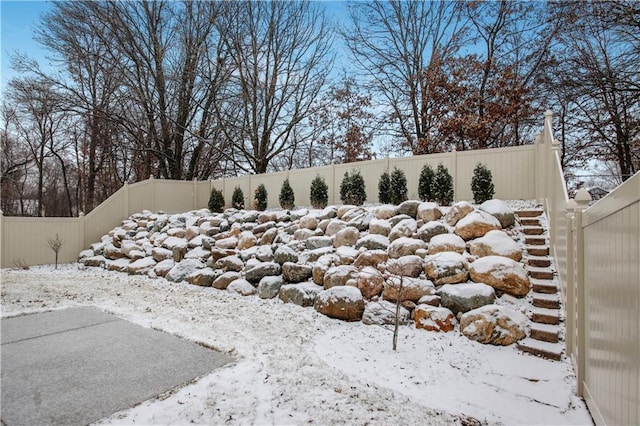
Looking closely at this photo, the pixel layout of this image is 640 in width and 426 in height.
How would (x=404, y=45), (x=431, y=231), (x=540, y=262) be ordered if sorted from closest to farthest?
(x=540, y=262)
(x=431, y=231)
(x=404, y=45)

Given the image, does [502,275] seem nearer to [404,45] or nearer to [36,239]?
[36,239]

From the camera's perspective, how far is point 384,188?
8.24 m

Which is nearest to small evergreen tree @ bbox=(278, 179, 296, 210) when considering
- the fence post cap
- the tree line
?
the tree line

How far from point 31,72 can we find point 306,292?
563 inches

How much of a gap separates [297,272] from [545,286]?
3.49m

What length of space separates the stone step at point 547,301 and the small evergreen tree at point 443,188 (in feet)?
11.4

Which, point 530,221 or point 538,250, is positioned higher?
point 530,221

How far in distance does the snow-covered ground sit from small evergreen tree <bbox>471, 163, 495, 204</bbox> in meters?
4.14

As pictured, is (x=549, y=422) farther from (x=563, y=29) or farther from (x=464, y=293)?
(x=563, y=29)

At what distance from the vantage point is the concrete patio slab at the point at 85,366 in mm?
2320

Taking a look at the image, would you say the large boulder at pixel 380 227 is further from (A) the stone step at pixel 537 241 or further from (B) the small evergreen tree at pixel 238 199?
(B) the small evergreen tree at pixel 238 199

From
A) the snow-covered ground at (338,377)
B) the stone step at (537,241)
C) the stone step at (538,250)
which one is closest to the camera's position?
the snow-covered ground at (338,377)

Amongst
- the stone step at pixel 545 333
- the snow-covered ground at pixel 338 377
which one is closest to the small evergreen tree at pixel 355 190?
the snow-covered ground at pixel 338 377

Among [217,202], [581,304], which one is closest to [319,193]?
[217,202]
